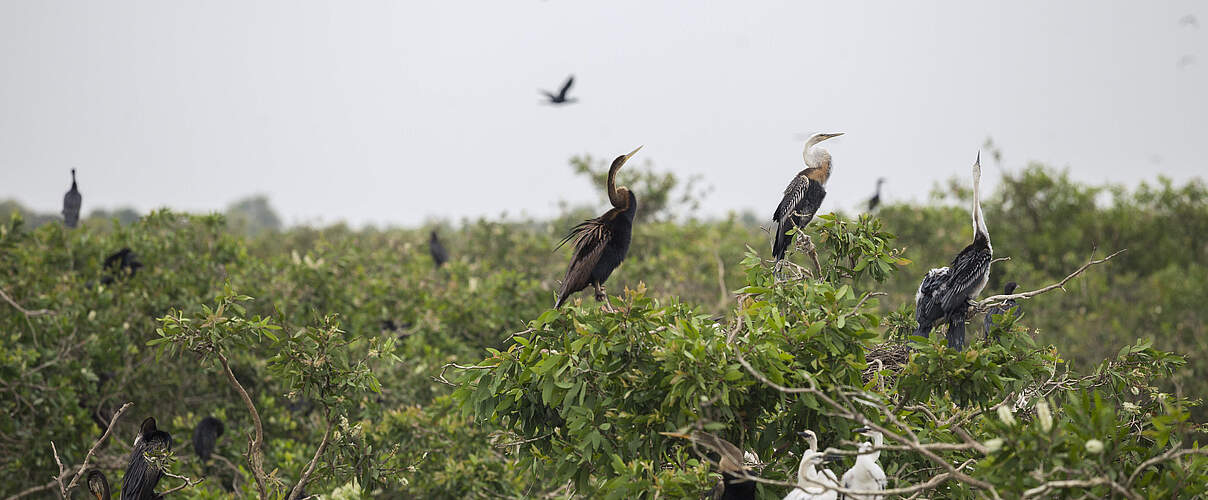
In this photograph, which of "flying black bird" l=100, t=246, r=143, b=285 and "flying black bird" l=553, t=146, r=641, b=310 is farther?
"flying black bird" l=100, t=246, r=143, b=285

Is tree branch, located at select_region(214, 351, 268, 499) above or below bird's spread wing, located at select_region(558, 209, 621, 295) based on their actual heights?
below

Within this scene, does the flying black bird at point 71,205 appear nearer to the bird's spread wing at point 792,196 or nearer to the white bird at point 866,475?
the bird's spread wing at point 792,196

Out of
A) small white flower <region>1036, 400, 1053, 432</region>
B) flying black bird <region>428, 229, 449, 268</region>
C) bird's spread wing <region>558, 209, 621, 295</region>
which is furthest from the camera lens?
flying black bird <region>428, 229, 449, 268</region>

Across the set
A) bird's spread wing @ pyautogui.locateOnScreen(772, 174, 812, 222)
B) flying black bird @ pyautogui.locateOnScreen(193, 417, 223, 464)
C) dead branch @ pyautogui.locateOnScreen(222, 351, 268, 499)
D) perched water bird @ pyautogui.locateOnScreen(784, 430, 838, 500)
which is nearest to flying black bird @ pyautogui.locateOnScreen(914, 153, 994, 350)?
bird's spread wing @ pyautogui.locateOnScreen(772, 174, 812, 222)

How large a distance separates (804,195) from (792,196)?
0.11 metres

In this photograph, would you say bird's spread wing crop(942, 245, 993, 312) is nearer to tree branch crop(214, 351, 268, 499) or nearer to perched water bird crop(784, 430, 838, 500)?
perched water bird crop(784, 430, 838, 500)

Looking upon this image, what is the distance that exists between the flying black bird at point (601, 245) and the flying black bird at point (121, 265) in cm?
531

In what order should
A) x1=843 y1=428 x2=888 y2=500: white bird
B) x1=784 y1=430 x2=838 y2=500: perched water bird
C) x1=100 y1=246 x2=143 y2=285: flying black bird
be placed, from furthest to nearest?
x1=100 y1=246 x2=143 y2=285: flying black bird, x1=843 y1=428 x2=888 y2=500: white bird, x1=784 y1=430 x2=838 y2=500: perched water bird

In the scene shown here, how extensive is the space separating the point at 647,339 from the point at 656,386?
178 millimetres

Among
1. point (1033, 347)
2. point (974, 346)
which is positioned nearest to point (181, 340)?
point (974, 346)

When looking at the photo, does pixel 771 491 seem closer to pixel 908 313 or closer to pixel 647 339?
pixel 647 339

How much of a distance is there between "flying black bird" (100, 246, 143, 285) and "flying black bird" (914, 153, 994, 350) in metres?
6.73

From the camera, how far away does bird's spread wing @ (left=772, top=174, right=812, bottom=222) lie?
5211 mm

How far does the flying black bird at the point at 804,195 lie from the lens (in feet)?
16.7
